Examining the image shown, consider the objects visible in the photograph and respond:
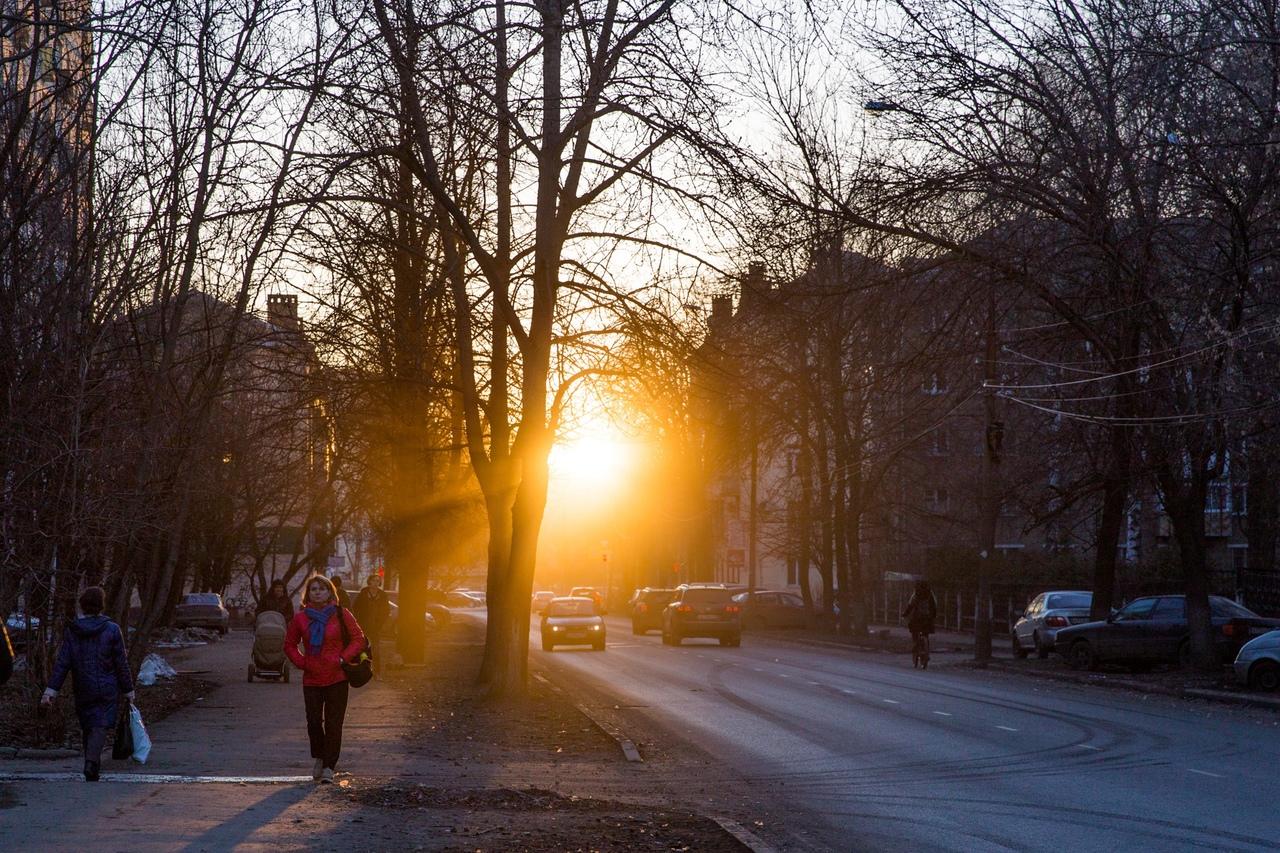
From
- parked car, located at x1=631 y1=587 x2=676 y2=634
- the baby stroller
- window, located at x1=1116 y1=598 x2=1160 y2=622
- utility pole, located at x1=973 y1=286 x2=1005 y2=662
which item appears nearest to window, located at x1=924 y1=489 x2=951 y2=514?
parked car, located at x1=631 y1=587 x2=676 y2=634

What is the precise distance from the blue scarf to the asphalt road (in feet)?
12.8

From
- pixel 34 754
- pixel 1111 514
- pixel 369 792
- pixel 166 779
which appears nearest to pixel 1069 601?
pixel 1111 514

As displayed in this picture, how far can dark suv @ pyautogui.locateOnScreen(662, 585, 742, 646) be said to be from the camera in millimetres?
44188

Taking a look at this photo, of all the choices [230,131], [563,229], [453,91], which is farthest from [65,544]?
[563,229]

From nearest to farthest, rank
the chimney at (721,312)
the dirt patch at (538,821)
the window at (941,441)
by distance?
the dirt patch at (538,821) → the chimney at (721,312) → the window at (941,441)

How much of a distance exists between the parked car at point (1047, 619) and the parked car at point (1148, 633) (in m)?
3.35

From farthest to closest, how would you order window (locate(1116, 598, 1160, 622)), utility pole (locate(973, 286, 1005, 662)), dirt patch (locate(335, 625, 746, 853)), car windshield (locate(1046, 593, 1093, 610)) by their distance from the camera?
1. car windshield (locate(1046, 593, 1093, 610))
2. utility pole (locate(973, 286, 1005, 662))
3. window (locate(1116, 598, 1160, 622))
4. dirt patch (locate(335, 625, 746, 853))

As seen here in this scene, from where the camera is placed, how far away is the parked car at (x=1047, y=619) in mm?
35500

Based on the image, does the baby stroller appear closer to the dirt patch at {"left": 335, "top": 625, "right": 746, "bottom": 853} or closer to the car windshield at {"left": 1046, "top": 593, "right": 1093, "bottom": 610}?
the dirt patch at {"left": 335, "top": 625, "right": 746, "bottom": 853}

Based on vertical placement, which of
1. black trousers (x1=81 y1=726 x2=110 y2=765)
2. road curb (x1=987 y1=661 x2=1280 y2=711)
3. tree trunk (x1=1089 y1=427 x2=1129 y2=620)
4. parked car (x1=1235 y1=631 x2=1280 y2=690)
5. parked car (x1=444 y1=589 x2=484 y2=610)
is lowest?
parked car (x1=444 y1=589 x2=484 y2=610)

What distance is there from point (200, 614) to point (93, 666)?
1704 inches

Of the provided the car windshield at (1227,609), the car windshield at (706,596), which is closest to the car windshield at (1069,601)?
the car windshield at (1227,609)

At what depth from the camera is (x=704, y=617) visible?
44.2m

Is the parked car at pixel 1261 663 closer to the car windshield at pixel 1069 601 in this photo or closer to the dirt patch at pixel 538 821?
the car windshield at pixel 1069 601
